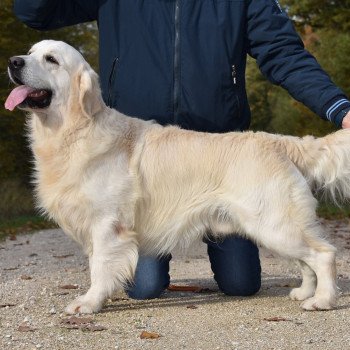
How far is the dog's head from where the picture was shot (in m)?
4.40

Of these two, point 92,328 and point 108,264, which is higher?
point 108,264

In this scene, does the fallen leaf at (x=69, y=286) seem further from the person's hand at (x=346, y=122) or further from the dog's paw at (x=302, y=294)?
the person's hand at (x=346, y=122)

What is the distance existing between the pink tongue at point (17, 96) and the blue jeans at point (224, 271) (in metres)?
1.61

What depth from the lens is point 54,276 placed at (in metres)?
6.20

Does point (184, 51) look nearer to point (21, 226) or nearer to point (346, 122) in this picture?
point (346, 122)

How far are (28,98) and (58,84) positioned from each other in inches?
8.2

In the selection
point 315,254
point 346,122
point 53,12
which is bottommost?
point 315,254

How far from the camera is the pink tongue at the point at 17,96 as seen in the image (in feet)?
14.2

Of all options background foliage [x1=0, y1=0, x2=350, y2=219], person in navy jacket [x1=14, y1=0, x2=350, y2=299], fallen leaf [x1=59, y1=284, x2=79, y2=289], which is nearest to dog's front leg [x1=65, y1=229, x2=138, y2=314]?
person in navy jacket [x1=14, y1=0, x2=350, y2=299]

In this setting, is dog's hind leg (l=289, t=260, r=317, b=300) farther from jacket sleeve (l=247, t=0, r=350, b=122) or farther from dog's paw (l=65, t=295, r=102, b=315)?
dog's paw (l=65, t=295, r=102, b=315)

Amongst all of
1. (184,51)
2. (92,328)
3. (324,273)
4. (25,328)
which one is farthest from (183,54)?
(25,328)

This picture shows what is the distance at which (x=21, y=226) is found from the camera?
11.7 m

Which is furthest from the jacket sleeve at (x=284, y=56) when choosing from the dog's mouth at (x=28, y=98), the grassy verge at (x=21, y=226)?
the grassy verge at (x=21, y=226)

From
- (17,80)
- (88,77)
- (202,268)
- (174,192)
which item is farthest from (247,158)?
(202,268)
